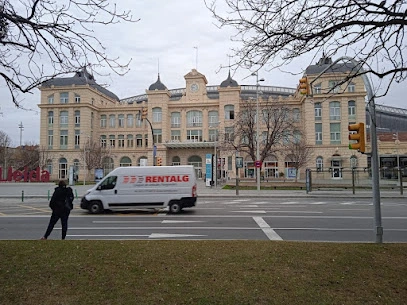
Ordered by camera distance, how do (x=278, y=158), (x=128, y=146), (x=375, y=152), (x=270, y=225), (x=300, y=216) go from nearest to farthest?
(x=375, y=152) < (x=270, y=225) < (x=300, y=216) < (x=278, y=158) < (x=128, y=146)

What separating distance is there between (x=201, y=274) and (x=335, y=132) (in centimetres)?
6427

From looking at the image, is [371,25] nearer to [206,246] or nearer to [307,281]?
[307,281]

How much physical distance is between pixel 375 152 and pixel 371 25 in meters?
3.82

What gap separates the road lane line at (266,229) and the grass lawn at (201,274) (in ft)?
12.7

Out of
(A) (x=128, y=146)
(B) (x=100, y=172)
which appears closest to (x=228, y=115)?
(A) (x=128, y=146)

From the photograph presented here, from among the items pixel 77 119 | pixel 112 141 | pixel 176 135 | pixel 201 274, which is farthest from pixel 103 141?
pixel 201 274

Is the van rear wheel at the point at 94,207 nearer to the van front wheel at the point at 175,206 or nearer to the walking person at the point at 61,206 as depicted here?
the van front wheel at the point at 175,206

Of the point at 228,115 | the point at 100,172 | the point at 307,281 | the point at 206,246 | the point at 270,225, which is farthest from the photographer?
the point at 228,115

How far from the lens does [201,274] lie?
5.11 meters

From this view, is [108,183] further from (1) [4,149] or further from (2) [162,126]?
(1) [4,149]

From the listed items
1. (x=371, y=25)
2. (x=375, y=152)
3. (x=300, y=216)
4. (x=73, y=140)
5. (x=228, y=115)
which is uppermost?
(x=228, y=115)

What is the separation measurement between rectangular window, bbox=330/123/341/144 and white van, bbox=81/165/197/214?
5329cm

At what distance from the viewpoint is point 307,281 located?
4898 mm

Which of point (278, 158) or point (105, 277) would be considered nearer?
point (105, 277)
